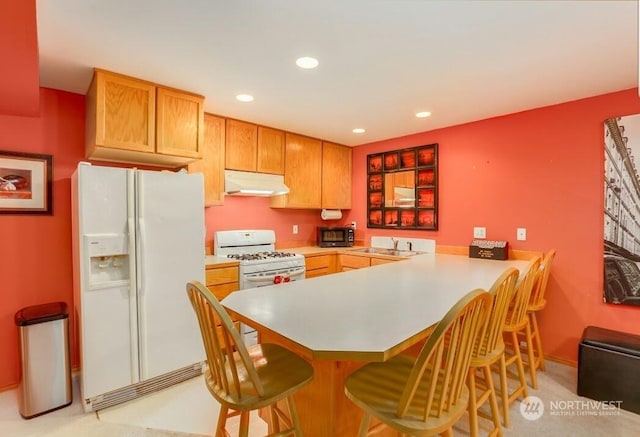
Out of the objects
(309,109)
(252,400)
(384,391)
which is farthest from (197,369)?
(309,109)

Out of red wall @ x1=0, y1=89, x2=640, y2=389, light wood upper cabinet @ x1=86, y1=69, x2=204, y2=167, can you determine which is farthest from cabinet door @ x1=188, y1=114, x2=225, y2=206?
red wall @ x1=0, y1=89, x2=640, y2=389

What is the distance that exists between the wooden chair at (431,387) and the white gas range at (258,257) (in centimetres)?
188

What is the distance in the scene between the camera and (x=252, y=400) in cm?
119

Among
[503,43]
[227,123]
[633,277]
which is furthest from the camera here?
[227,123]

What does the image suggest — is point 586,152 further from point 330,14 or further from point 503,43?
point 330,14

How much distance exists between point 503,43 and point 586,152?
60.6 inches

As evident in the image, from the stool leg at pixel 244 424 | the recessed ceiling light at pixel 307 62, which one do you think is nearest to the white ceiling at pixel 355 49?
the recessed ceiling light at pixel 307 62

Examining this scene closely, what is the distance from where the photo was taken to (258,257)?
3244 mm

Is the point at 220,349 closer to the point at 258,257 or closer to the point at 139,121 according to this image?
the point at 139,121

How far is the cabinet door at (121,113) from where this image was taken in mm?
2227

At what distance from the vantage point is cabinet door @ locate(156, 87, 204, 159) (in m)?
2.49

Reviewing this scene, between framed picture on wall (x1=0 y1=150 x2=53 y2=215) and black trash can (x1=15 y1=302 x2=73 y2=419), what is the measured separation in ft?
2.61

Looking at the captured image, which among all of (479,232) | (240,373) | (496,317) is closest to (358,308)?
(240,373)

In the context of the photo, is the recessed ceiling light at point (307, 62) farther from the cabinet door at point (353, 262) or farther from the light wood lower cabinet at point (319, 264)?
the cabinet door at point (353, 262)
